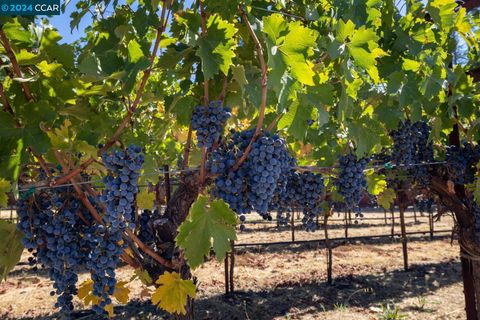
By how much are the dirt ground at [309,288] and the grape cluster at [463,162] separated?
310 cm

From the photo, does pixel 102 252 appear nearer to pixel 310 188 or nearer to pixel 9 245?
pixel 9 245

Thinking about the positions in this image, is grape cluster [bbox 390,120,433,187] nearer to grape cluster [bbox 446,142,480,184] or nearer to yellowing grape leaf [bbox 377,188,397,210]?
grape cluster [bbox 446,142,480,184]

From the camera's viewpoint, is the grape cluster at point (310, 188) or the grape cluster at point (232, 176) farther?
the grape cluster at point (310, 188)

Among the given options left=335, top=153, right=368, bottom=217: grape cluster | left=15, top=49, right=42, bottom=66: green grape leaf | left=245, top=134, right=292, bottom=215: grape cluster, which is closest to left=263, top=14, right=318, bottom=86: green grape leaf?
left=245, top=134, right=292, bottom=215: grape cluster

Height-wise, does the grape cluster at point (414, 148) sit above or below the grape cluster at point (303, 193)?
above

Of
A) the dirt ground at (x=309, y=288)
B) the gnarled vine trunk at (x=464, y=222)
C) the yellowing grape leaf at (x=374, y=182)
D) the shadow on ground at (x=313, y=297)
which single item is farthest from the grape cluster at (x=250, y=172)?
the shadow on ground at (x=313, y=297)

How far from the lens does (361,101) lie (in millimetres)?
3744

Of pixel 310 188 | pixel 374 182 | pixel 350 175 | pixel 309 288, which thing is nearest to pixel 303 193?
pixel 310 188

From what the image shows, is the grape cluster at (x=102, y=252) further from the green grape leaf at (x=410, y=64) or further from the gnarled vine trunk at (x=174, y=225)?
the green grape leaf at (x=410, y=64)

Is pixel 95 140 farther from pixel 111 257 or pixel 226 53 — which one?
pixel 226 53

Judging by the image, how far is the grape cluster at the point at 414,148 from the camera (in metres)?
3.95

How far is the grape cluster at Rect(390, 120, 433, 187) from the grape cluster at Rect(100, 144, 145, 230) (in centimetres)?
283

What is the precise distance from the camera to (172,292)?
2.38m

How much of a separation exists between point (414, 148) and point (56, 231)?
11.5ft
